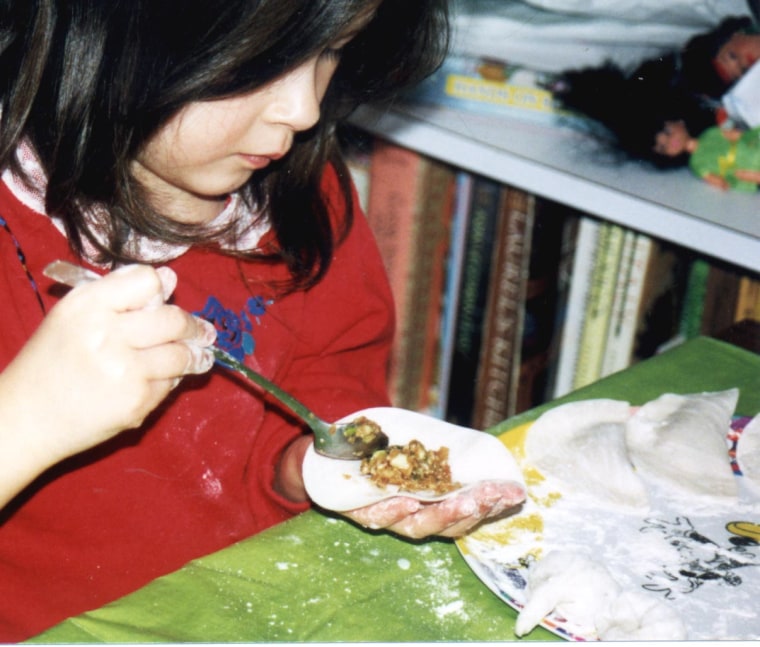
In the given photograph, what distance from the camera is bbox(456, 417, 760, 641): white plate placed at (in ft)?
1.91

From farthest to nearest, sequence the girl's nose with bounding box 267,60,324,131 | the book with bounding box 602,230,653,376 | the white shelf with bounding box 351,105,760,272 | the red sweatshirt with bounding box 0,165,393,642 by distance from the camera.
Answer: the book with bounding box 602,230,653,376 < the white shelf with bounding box 351,105,760,272 < the red sweatshirt with bounding box 0,165,393,642 < the girl's nose with bounding box 267,60,324,131

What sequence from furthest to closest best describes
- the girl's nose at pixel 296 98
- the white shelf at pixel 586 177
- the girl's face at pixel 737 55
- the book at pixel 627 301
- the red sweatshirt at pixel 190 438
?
1. the book at pixel 627 301
2. the girl's face at pixel 737 55
3. the white shelf at pixel 586 177
4. the red sweatshirt at pixel 190 438
5. the girl's nose at pixel 296 98

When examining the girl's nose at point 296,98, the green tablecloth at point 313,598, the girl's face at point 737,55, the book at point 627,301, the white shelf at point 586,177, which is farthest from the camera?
the book at point 627,301

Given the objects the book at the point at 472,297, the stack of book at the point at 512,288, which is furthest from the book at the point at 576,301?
the book at the point at 472,297

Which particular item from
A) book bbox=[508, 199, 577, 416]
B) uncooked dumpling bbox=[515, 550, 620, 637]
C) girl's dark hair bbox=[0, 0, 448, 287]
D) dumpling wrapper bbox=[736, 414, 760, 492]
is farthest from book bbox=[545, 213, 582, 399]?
uncooked dumpling bbox=[515, 550, 620, 637]

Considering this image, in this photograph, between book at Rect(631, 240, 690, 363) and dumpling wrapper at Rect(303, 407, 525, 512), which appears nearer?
dumpling wrapper at Rect(303, 407, 525, 512)

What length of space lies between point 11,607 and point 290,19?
0.49 m

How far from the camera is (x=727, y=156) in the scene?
1.10 m

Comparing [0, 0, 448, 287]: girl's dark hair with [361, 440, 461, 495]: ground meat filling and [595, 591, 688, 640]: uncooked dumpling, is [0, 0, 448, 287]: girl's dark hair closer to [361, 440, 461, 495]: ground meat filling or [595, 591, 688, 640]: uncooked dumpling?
[361, 440, 461, 495]: ground meat filling

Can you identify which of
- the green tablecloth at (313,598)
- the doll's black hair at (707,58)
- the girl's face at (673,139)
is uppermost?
the doll's black hair at (707,58)

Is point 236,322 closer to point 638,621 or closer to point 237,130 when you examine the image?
point 237,130

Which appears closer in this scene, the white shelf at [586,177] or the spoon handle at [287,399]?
the spoon handle at [287,399]

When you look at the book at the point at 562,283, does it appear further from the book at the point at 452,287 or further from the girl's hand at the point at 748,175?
the girl's hand at the point at 748,175

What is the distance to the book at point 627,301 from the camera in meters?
1.24
